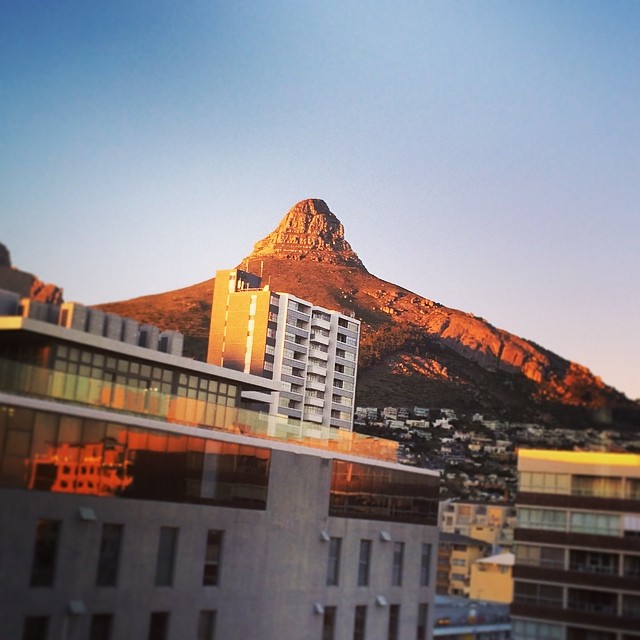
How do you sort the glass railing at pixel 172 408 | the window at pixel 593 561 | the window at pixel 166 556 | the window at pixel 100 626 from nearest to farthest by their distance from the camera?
the window at pixel 100 626 < the glass railing at pixel 172 408 < the window at pixel 166 556 < the window at pixel 593 561

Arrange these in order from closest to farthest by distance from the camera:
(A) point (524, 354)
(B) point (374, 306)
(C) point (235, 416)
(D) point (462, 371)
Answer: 1. (C) point (235, 416)
2. (A) point (524, 354)
3. (D) point (462, 371)
4. (B) point (374, 306)

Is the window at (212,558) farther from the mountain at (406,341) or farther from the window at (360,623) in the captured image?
the mountain at (406,341)

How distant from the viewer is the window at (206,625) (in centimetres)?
1587

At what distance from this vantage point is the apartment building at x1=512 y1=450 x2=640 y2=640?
64.0 ft

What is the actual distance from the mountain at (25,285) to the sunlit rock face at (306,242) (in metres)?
45.4

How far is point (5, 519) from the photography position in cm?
1292

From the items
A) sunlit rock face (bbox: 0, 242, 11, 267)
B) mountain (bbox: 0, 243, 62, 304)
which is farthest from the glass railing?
sunlit rock face (bbox: 0, 242, 11, 267)

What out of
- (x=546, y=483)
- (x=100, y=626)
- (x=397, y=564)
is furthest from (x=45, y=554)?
(x=546, y=483)

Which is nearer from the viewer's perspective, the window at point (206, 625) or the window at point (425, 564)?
the window at point (206, 625)

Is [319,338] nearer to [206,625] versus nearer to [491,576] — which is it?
[491,576]

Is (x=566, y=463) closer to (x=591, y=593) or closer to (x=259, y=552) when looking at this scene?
(x=591, y=593)

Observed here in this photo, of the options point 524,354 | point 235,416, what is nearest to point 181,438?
point 235,416

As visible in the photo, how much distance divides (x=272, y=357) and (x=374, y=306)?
9.51 m

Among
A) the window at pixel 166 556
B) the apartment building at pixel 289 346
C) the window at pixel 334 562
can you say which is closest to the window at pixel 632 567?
the window at pixel 334 562
